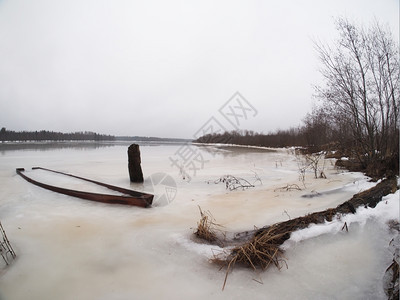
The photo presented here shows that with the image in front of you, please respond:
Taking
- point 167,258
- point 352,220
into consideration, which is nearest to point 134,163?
point 167,258

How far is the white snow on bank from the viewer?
2393mm

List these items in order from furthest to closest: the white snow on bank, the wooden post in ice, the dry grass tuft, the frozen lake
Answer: the wooden post in ice < the white snow on bank < the dry grass tuft < the frozen lake

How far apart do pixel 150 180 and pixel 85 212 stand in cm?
380

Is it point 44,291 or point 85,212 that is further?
point 85,212

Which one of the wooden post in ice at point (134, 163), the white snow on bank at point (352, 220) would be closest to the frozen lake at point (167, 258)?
the white snow on bank at point (352, 220)

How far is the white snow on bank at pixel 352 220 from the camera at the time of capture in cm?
239

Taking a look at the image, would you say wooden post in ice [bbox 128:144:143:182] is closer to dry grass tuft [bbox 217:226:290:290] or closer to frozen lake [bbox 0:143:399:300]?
frozen lake [bbox 0:143:399:300]

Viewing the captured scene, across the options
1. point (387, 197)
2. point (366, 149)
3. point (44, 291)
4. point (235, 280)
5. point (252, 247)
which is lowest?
point (44, 291)

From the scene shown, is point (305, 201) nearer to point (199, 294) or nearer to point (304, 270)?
point (304, 270)

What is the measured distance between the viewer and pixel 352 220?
262 centimetres

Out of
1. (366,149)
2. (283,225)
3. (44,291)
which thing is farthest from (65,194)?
(366,149)

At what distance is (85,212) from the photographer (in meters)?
4.10

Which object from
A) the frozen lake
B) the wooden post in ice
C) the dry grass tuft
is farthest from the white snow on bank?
the wooden post in ice

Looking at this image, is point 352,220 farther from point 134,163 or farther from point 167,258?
point 134,163
